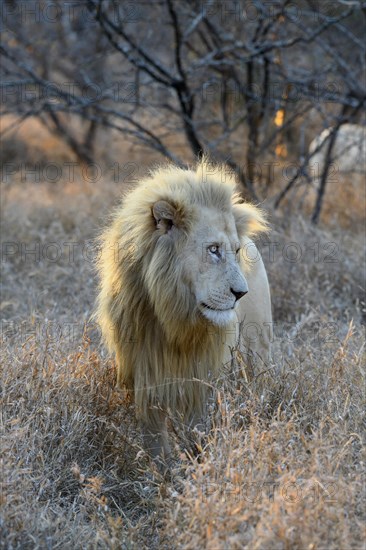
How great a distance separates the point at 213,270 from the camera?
3543 millimetres

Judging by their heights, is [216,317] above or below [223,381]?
above

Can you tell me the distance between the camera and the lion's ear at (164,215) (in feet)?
11.9

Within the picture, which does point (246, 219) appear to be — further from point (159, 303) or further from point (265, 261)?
point (265, 261)

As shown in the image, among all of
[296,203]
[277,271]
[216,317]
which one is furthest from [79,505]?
[296,203]

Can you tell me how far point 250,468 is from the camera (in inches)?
119

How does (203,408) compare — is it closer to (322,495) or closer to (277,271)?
(322,495)

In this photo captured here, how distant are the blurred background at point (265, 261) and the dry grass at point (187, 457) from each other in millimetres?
11

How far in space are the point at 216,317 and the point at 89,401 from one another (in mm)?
791

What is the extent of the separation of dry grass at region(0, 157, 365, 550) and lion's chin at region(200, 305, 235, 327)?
261mm

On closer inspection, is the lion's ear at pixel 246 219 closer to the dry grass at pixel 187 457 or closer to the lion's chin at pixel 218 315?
the lion's chin at pixel 218 315

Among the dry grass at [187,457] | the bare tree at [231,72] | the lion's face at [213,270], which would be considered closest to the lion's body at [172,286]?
the lion's face at [213,270]

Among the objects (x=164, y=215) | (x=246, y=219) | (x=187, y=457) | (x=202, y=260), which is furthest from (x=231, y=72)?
(x=187, y=457)

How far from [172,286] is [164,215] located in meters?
0.31

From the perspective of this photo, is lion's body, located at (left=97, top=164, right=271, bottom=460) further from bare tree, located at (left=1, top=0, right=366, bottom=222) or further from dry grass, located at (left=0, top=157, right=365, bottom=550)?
bare tree, located at (left=1, top=0, right=366, bottom=222)
